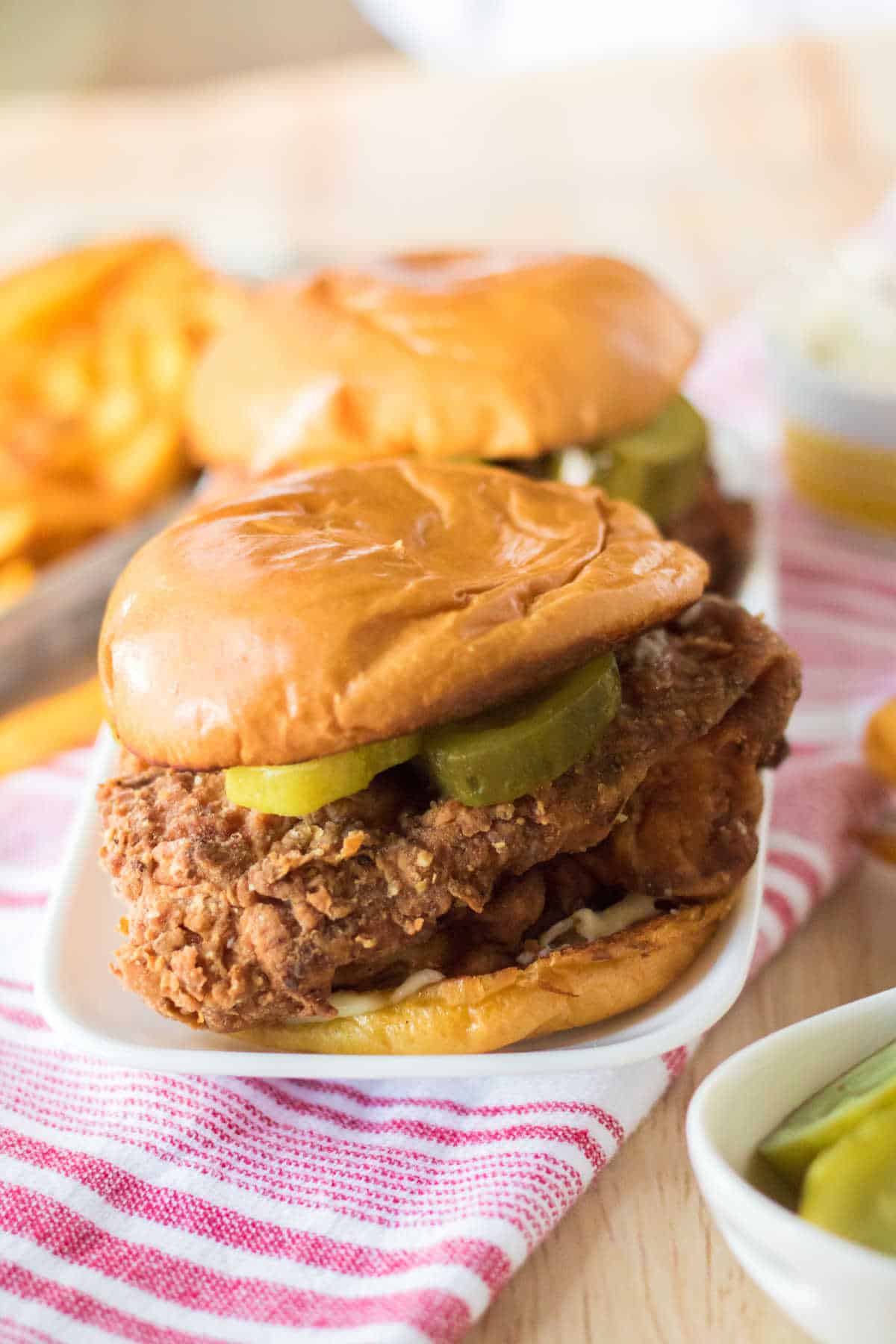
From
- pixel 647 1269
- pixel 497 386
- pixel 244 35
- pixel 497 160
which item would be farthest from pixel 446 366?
pixel 244 35

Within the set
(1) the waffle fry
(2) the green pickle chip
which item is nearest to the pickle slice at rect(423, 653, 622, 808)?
(2) the green pickle chip

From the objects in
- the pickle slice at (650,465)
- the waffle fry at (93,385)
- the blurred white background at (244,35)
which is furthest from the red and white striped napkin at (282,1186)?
the blurred white background at (244,35)

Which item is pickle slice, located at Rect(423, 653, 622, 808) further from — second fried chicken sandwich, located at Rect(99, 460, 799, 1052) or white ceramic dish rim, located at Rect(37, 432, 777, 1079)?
white ceramic dish rim, located at Rect(37, 432, 777, 1079)

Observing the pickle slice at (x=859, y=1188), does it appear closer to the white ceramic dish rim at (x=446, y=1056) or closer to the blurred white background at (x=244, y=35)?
the white ceramic dish rim at (x=446, y=1056)

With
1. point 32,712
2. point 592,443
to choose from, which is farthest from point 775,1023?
point 32,712

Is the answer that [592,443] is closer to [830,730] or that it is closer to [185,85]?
[830,730]

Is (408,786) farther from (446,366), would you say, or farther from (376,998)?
(446,366)
